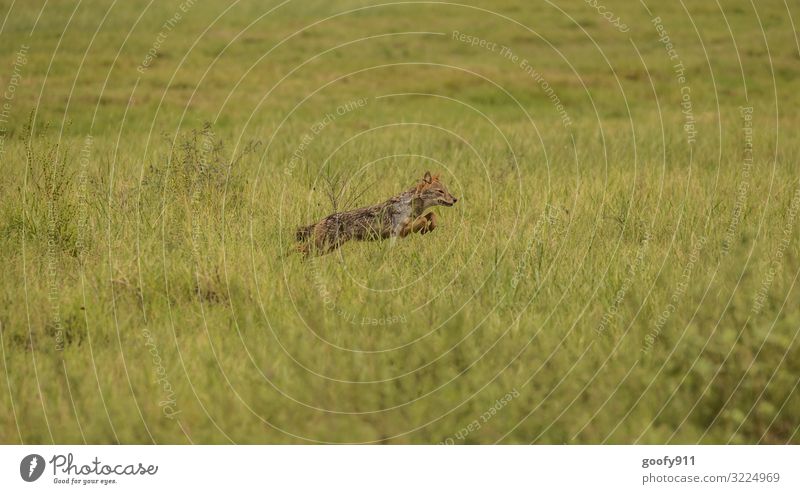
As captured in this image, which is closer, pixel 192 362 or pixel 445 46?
pixel 192 362

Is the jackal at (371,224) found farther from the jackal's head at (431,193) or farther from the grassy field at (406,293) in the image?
the grassy field at (406,293)

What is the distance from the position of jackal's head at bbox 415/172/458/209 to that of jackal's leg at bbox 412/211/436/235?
11.1 inches

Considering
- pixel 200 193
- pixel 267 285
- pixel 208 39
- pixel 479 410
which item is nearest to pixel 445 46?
pixel 208 39

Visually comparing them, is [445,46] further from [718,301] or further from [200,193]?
[718,301]

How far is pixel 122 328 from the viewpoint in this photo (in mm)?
5703

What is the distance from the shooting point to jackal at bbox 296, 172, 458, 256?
23.5 feet

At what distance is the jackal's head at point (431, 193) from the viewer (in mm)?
7605

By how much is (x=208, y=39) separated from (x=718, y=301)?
18829 millimetres
